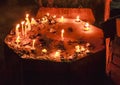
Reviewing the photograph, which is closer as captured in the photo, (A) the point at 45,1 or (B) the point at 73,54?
(B) the point at 73,54

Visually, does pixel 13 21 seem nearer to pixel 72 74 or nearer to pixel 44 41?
pixel 44 41

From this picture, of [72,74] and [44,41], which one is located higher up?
[44,41]

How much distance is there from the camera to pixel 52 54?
6.82m

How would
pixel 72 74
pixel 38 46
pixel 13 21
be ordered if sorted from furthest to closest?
pixel 13 21
pixel 38 46
pixel 72 74

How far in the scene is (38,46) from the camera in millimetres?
7141

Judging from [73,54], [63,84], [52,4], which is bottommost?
[63,84]

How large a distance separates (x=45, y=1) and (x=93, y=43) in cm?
417

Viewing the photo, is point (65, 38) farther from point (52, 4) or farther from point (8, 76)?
point (52, 4)

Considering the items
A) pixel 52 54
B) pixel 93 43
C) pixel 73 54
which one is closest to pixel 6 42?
pixel 52 54

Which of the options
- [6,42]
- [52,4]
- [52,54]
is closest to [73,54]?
[52,54]

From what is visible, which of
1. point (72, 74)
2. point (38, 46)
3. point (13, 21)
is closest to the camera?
point (72, 74)

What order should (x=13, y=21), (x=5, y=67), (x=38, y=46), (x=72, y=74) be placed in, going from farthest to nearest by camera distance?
1. (x=13, y=21)
2. (x=5, y=67)
3. (x=38, y=46)
4. (x=72, y=74)

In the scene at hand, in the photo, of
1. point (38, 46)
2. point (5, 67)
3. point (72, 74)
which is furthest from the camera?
point (5, 67)

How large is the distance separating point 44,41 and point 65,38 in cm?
58
